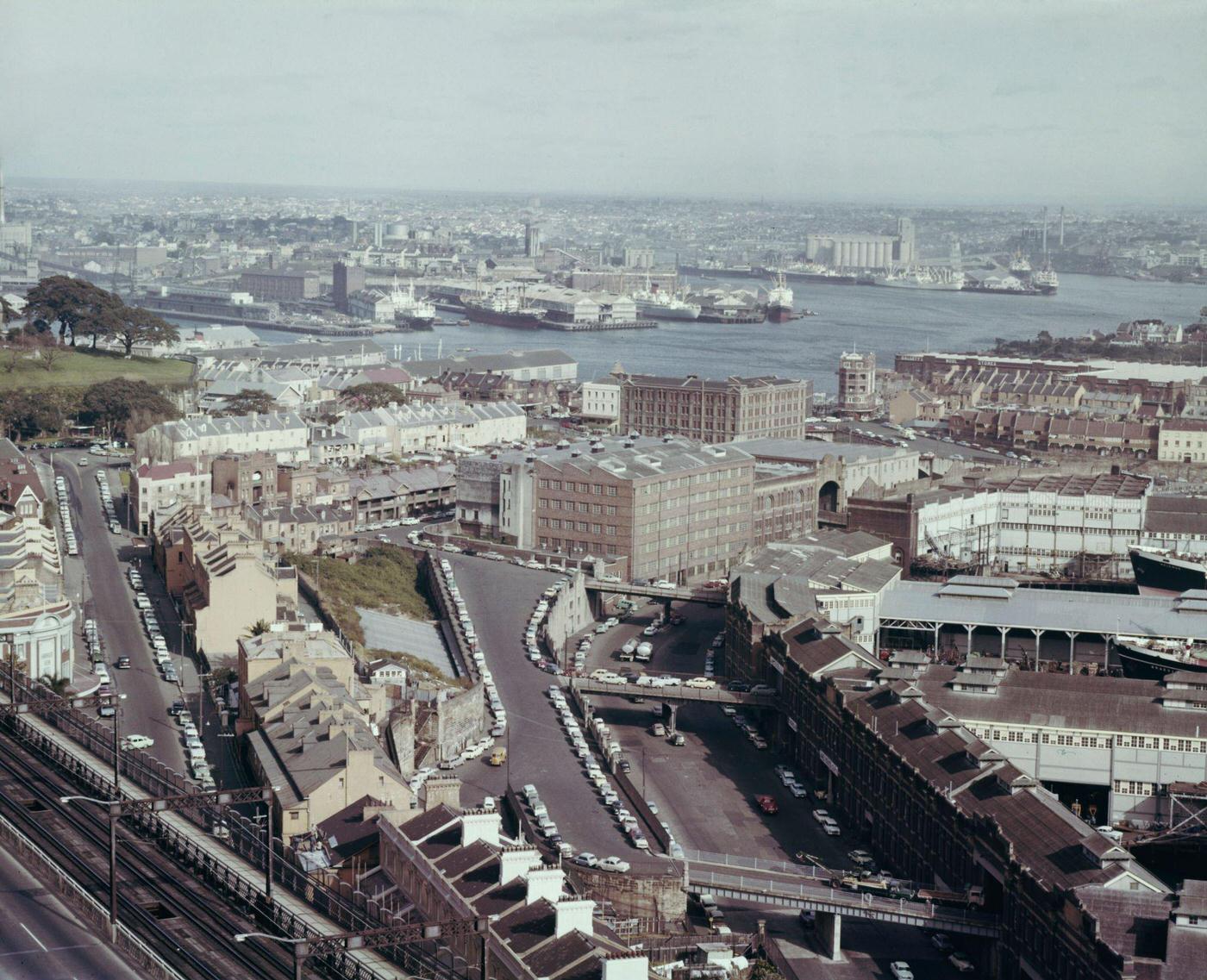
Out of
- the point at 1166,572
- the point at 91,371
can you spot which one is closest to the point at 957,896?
the point at 1166,572

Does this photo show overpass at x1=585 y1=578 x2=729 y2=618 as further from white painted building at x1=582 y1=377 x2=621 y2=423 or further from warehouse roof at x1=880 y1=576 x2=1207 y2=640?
white painted building at x1=582 y1=377 x2=621 y2=423

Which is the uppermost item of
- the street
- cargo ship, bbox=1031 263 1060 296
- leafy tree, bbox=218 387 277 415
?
leafy tree, bbox=218 387 277 415

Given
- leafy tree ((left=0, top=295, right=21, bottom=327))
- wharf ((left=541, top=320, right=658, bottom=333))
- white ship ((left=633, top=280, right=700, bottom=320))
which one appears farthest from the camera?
white ship ((left=633, top=280, right=700, bottom=320))

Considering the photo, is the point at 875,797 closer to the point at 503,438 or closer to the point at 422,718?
the point at 422,718

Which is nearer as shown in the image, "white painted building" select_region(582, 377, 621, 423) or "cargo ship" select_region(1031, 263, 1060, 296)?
"white painted building" select_region(582, 377, 621, 423)

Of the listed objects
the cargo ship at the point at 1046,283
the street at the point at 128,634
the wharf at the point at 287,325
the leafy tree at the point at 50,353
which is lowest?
the wharf at the point at 287,325

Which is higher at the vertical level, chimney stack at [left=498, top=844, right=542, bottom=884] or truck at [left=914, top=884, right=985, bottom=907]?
chimney stack at [left=498, top=844, right=542, bottom=884]

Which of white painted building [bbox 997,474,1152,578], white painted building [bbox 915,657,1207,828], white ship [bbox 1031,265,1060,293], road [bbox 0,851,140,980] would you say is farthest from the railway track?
white ship [bbox 1031,265,1060,293]

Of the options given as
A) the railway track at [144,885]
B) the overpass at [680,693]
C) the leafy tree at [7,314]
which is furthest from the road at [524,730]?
the leafy tree at [7,314]

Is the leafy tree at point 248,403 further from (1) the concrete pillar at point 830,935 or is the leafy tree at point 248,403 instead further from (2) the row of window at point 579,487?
(1) the concrete pillar at point 830,935
